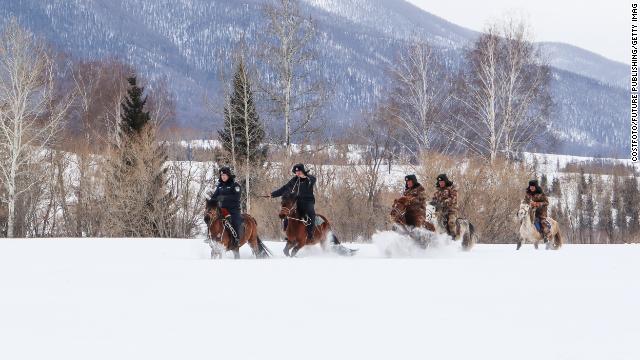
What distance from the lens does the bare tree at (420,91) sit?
3469 centimetres

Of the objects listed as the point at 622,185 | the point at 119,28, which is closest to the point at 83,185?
the point at 622,185

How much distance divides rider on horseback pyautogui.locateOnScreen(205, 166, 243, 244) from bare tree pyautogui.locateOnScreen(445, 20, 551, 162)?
64.3 ft

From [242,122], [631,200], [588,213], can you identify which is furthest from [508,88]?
[588,213]

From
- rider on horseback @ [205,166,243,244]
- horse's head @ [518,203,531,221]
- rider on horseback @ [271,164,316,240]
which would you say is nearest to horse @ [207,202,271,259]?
rider on horseback @ [205,166,243,244]

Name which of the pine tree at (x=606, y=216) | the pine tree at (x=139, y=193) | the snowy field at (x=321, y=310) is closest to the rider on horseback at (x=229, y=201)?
the snowy field at (x=321, y=310)

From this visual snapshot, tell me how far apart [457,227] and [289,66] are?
60.2 feet

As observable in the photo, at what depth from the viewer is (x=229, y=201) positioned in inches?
595

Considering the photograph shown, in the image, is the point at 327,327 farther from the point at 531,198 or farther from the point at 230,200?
the point at 531,198

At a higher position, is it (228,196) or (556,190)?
(556,190)

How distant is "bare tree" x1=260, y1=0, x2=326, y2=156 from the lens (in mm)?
33781

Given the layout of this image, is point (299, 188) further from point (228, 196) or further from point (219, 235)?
point (219, 235)

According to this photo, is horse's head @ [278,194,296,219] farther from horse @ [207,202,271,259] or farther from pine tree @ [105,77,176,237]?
pine tree @ [105,77,176,237]

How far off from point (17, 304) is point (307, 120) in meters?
25.7

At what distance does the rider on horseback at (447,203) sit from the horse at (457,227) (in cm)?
8
